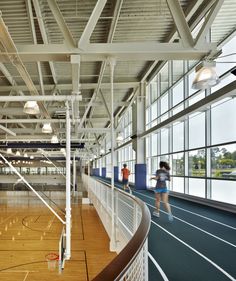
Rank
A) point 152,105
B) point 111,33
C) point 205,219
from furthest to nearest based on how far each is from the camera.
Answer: point 152,105, point 111,33, point 205,219

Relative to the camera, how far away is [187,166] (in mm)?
9594

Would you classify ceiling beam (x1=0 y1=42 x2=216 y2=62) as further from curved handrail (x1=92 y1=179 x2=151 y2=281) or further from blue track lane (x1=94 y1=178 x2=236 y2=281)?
curved handrail (x1=92 y1=179 x2=151 y2=281)

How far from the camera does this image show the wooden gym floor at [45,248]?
6109 millimetres

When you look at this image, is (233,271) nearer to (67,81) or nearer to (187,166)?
(187,166)

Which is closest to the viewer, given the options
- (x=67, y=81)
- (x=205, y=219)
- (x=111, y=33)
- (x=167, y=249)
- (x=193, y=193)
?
(x=167, y=249)

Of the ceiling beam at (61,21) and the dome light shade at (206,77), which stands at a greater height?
the ceiling beam at (61,21)

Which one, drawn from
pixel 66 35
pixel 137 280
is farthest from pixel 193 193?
pixel 137 280

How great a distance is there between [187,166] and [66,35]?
6.82 meters

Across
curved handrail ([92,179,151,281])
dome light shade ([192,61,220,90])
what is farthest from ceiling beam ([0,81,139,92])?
curved handrail ([92,179,151,281])

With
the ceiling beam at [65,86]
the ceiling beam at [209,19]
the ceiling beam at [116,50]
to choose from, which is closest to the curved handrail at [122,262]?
the ceiling beam at [116,50]

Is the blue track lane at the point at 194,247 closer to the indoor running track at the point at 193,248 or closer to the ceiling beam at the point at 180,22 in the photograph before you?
the indoor running track at the point at 193,248

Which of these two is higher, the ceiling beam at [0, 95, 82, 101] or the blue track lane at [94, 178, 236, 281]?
the ceiling beam at [0, 95, 82, 101]

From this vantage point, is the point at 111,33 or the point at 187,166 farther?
Result: the point at 187,166

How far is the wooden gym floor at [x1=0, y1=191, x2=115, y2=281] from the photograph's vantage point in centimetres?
611
